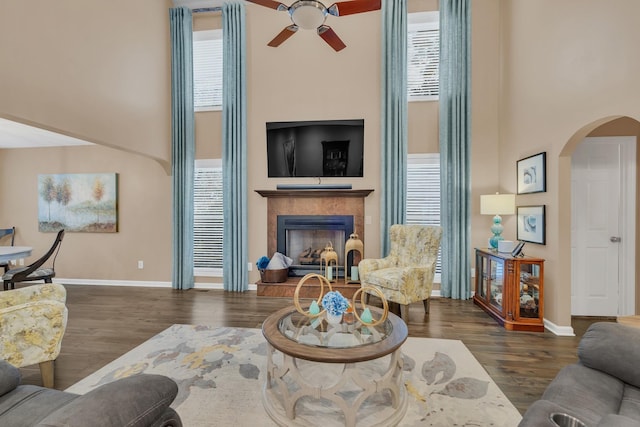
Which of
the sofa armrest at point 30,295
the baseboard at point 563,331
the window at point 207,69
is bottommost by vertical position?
the baseboard at point 563,331

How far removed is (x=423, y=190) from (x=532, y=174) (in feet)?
4.80

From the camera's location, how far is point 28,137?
4.89 meters

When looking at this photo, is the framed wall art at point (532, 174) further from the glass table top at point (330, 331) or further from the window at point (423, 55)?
the glass table top at point (330, 331)

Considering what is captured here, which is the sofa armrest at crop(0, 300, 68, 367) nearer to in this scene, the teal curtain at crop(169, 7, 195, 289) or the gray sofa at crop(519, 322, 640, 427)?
the teal curtain at crop(169, 7, 195, 289)

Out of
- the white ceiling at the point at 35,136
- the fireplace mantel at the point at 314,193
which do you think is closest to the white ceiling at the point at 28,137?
the white ceiling at the point at 35,136

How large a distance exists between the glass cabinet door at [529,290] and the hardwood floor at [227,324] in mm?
234

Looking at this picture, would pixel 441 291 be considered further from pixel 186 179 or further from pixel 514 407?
pixel 186 179

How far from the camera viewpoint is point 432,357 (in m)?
2.68

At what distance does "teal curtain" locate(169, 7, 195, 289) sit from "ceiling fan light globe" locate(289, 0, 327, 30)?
303 centimetres

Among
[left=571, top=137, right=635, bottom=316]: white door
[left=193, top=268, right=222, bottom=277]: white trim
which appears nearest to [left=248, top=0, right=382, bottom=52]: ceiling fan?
[left=571, top=137, right=635, bottom=316]: white door

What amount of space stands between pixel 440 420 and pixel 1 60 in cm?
462

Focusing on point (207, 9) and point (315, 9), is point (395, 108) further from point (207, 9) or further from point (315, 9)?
point (207, 9)

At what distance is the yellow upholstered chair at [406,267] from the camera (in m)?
3.53

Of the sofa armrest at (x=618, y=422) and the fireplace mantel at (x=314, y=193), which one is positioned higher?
the fireplace mantel at (x=314, y=193)
